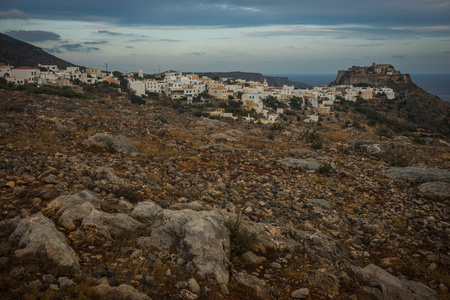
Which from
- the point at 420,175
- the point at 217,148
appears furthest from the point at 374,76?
the point at 217,148

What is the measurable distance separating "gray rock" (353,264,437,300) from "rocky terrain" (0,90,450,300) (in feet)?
0.08

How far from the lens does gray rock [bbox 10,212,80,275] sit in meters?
4.18

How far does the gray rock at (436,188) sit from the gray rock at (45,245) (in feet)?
41.9

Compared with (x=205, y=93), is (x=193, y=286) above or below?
below

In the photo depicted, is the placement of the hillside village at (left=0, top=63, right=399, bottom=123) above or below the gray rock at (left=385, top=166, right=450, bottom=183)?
above

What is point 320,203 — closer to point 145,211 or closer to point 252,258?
point 252,258

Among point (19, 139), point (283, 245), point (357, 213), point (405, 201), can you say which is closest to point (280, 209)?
point (283, 245)

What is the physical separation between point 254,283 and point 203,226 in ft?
4.98

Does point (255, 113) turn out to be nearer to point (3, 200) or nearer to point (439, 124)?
point (3, 200)

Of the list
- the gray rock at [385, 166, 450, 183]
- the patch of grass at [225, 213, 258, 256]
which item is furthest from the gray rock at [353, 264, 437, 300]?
the gray rock at [385, 166, 450, 183]

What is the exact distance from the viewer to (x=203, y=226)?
18.2 ft

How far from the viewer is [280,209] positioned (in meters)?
→ 8.34

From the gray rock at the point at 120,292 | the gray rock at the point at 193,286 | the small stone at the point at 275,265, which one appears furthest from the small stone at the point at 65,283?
the small stone at the point at 275,265

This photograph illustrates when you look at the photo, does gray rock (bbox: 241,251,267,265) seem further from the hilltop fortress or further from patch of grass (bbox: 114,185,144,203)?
the hilltop fortress
